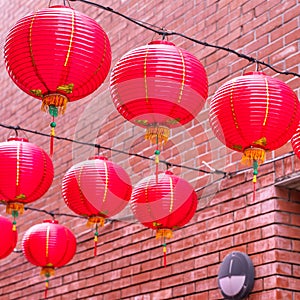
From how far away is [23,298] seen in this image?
25.9 feet

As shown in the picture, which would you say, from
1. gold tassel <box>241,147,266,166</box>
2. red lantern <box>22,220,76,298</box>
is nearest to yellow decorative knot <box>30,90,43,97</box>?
gold tassel <box>241,147,266,166</box>

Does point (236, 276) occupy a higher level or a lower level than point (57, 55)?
lower

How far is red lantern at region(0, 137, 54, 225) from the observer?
187 inches

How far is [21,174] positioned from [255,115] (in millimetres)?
1615

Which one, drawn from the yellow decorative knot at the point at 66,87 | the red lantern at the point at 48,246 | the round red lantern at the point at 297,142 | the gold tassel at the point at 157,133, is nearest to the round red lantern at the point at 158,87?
the gold tassel at the point at 157,133

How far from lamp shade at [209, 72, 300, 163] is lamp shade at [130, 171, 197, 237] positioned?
2.78ft

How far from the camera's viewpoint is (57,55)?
12.3ft

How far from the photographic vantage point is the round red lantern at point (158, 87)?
3.83 metres

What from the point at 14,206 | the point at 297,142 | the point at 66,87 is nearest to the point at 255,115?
the point at 297,142

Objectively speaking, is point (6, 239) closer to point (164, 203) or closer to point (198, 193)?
point (198, 193)

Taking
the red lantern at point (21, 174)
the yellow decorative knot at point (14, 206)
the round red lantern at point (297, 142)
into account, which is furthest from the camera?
the yellow decorative knot at point (14, 206)

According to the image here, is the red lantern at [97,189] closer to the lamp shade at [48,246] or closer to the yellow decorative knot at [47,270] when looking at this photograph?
the lamp shade at [48,246]

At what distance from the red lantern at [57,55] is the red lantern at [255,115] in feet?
2.31

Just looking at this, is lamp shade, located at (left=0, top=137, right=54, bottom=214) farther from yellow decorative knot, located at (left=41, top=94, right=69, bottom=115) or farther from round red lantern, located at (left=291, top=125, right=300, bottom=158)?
round red lantern, located at (left=291, top=125, right=300, bottom=158)
